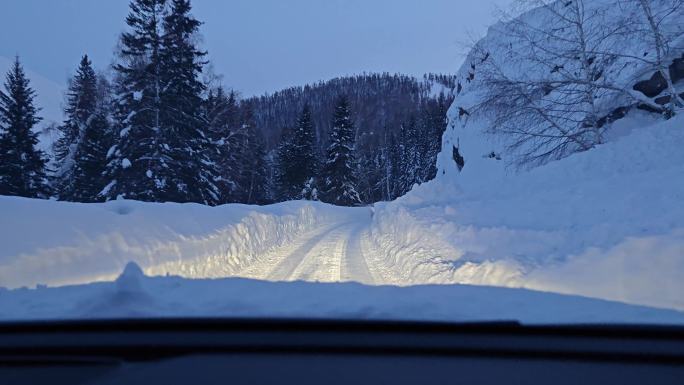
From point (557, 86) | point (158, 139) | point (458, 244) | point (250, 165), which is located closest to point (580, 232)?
point (458, 244)

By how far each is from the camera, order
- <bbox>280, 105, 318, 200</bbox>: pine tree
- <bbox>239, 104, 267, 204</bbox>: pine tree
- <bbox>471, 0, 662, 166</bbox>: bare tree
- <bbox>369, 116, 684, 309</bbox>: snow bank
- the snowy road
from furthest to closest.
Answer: <bbox>280, 105, 318, 200</bbox>: pine tree → <bbox>239, 104, 267, 204</bbox>: pine tree → <bbox>471, 0, 662, 166</bbox>: bare tree → the snowy road → <bbox>369, 116, 684, 309</bbox>: snow bank

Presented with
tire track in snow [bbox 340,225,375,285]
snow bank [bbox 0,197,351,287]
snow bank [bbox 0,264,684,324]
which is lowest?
tire track in snow [bbox 340,225,375,285]

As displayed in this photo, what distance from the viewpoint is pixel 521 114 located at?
13609mm

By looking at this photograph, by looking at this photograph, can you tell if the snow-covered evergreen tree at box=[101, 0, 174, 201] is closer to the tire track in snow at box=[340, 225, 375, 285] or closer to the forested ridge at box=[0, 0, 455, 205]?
the forested ridge at box=[0, 0, 455, 205]

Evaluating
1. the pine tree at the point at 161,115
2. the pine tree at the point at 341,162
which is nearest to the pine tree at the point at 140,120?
the pine tree at the point at 161,115

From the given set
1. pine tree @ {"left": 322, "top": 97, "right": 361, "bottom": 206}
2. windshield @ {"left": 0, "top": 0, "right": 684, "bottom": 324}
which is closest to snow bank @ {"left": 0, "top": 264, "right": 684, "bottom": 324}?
windshield @ {"left": 0, "top": 0, "right": 684, "bottom": 324}

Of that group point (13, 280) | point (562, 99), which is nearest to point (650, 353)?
point (13, 280)

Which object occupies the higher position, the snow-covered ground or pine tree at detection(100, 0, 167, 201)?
pine tree at detection(100, 0, 167, 201)

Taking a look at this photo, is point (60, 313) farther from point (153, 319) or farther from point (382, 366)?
point (382, 366)

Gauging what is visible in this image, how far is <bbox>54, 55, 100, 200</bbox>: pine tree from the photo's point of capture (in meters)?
30.5

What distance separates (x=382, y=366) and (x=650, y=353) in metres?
1.31

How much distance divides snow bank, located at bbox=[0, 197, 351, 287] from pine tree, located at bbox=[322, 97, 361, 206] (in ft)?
99.4

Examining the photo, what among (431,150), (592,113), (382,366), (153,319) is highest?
(431,150)

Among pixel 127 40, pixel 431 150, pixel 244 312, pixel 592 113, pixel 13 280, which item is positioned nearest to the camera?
pixel 244 312
